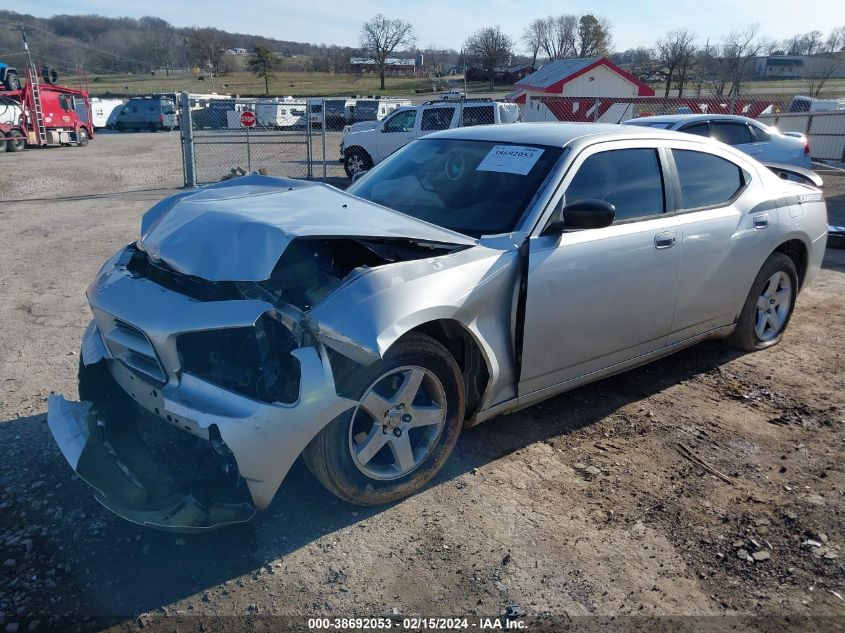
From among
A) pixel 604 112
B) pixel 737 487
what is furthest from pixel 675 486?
pixel 604 112

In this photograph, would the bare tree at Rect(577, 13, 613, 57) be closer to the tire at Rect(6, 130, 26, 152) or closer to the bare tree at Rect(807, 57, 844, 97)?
the bare tree at Rect(807, 57, 844, 97)

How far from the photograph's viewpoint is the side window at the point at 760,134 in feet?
39.9

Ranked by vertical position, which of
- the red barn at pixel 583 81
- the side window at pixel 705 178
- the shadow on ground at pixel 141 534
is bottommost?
the shadow on ground at pixel 141 534

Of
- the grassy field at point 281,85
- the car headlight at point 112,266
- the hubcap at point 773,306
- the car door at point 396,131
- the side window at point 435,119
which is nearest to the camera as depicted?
the car headlight at point 112,266

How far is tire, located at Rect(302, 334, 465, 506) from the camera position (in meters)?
2.86

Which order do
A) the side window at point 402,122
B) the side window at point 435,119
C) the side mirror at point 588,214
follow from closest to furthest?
the side mirror at point 588,214
the side window at point 435,119
the side window at point 402,122

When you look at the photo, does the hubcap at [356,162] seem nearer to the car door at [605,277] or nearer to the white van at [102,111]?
the car door at [605,277]

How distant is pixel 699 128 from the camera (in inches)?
434

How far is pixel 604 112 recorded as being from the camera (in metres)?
18.4

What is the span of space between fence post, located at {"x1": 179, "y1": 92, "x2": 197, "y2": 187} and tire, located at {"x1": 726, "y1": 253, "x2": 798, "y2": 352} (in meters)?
11.4

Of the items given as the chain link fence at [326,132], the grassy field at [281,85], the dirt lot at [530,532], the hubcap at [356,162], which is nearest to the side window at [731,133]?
the chain link fence at [326,132]

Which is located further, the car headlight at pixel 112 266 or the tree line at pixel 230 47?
the tree line at pixel 230 47

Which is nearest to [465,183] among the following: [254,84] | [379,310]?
[379,310]

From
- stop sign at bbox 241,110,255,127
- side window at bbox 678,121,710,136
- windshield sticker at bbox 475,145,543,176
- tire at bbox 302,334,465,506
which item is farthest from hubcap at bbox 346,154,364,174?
tire at bbox 302,334,465,506
